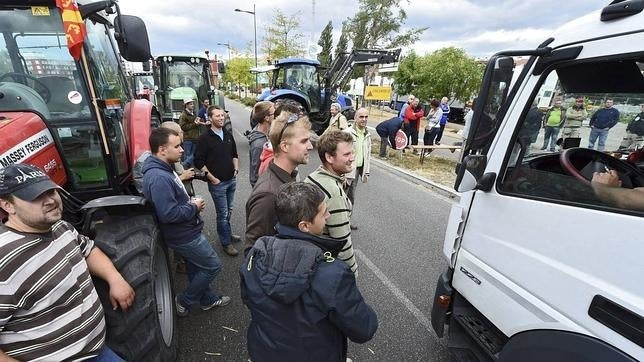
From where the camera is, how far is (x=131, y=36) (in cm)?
237

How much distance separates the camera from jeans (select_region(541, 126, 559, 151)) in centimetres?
192

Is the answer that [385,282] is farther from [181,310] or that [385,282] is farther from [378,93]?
[378,93]

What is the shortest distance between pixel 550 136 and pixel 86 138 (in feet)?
10.1

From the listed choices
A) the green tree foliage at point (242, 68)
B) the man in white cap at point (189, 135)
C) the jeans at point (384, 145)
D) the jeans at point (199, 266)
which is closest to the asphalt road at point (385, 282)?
the jeans at point (199, 266)

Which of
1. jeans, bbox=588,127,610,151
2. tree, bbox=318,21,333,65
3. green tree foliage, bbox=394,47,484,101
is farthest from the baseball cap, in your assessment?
tree, bbox=318,21,333,65

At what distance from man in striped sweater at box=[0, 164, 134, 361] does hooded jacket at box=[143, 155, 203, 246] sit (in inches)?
30.1

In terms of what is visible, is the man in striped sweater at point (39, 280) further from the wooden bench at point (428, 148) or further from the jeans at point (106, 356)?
the wooden bench at point (428, 148)

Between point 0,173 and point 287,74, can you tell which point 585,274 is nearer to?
point 0,173

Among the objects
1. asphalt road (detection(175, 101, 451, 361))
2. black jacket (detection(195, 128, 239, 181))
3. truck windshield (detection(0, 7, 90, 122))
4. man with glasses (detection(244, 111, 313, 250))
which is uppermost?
truck windshield (detection(0, 7, 90, 122))

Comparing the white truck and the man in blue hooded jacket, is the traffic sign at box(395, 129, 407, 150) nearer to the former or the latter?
the white truck

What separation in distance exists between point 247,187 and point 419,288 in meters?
4.14

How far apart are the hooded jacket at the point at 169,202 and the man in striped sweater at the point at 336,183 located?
96 centimetres

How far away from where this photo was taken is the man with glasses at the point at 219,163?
3707 millimetres

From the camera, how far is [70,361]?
4.64 feet
